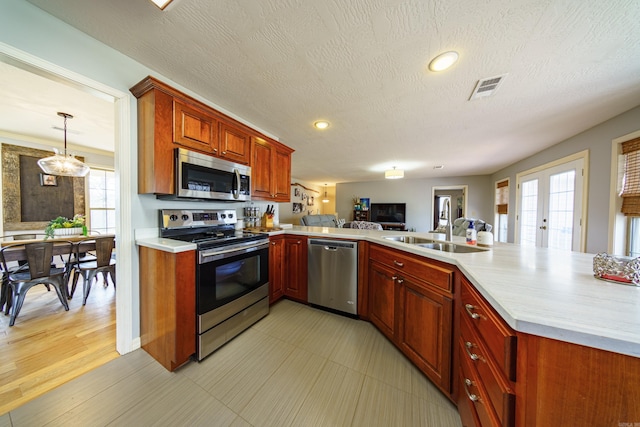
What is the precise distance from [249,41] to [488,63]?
1762 millimetres

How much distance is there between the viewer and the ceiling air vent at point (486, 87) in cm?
169

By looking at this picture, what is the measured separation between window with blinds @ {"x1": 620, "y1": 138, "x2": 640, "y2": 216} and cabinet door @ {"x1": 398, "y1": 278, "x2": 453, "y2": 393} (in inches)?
107

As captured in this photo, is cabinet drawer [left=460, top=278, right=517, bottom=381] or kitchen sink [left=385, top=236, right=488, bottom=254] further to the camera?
kitchen sink [left=385, top=236, right=488, bottom=254]

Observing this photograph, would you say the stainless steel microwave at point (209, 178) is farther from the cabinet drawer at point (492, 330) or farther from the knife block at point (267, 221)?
the cabinet drawer at point (492, 330)

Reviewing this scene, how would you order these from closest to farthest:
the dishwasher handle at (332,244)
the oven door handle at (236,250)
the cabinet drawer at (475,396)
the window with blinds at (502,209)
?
the cabinet drawer at (475,396), the oven door handle at (236,250), the dishwasher handle at (332,244), the window with blinds at (502,209)

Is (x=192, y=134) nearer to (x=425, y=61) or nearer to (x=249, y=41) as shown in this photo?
(x=249, y=41)

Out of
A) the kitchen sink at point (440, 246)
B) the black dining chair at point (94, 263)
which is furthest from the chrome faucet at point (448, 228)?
the black dining chair at point (94, 263)

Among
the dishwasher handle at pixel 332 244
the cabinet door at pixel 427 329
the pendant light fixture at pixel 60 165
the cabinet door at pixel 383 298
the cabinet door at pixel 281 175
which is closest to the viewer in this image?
the cabinet door at pixel 427 329

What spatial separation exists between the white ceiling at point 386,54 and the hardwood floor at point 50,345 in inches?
93.2

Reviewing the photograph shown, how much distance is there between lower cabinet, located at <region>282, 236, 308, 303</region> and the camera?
2455 mm

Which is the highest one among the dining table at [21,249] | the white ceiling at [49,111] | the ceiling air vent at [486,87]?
the white ceiling at [49,111]

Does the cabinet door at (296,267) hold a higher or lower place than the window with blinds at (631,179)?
lower

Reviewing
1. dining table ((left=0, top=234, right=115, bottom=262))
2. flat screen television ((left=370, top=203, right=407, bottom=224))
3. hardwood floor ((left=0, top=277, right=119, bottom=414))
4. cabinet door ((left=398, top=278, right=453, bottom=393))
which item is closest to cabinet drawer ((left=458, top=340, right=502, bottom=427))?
cabinet door ((left=398, top=278, right=453, bottom=393))

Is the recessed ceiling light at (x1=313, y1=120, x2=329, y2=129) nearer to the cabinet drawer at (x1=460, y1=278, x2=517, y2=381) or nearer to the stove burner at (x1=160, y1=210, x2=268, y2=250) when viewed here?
the stove burner at (x1=160, y1=210, x2=268, y2=250)
